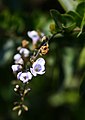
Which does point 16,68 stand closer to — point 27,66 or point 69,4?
point 27,66

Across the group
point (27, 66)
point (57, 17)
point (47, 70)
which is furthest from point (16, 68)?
point (47, 70)

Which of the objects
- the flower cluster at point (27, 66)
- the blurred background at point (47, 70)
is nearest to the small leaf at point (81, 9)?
the flower cluster at point (27, 66)

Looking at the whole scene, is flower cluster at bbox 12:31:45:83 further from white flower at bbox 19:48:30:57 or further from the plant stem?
the plant stem

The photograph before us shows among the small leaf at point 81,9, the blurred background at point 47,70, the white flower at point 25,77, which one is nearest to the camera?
the white flower at point 25,77

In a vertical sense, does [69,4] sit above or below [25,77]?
above

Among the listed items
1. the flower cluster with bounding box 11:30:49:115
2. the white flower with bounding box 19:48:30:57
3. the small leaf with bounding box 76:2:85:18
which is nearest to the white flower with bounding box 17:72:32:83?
the flower cluster with bounding box 11:30:49:115

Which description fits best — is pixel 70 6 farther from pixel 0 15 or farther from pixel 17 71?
pixel 0 15

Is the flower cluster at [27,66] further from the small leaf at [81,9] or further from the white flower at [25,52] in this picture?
the small leaf at [81,9]

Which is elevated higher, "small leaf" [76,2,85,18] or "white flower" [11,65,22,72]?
"small leaf" [76,2,85,18]

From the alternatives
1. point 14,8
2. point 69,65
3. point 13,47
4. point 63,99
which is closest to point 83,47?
point 69,65
